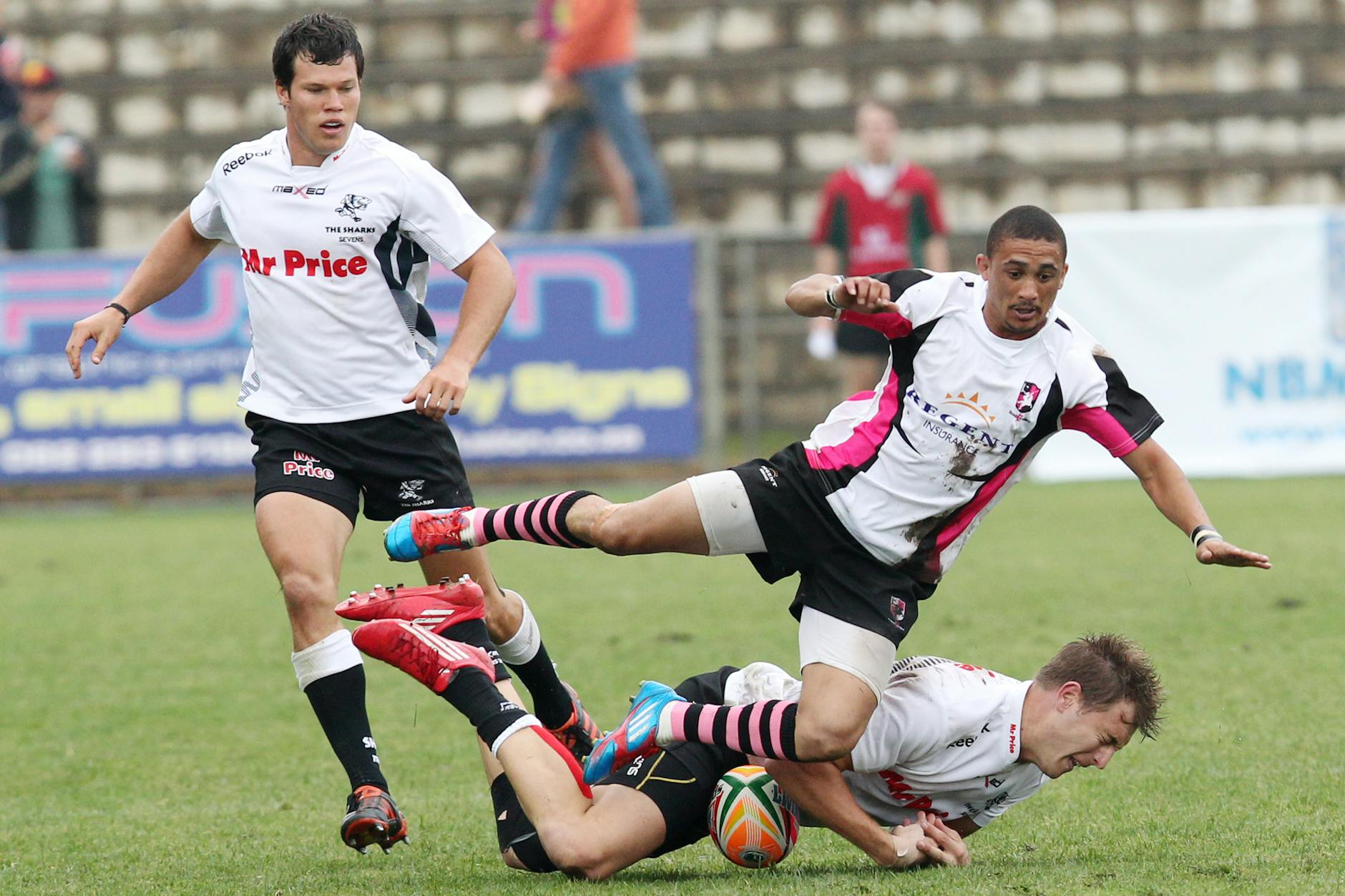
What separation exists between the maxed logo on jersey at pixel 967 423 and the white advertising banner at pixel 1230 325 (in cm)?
852

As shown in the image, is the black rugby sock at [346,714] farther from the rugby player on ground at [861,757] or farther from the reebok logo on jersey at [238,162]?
the reebok logo on jersey at [238,162]

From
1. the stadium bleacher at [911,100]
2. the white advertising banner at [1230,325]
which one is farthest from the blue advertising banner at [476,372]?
the stadium bleacher at [911,100]

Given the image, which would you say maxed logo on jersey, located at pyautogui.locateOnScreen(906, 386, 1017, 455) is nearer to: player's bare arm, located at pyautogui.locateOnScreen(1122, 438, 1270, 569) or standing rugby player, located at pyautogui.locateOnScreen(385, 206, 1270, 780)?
standing rugby player, located at pyautogui.locateOnScreen(385, 206, 1270, 780)

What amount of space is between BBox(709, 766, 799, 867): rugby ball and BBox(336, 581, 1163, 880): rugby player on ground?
0.05 meters

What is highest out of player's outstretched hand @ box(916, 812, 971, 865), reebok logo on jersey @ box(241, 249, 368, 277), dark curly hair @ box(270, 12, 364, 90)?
dark curly hair @ box(270, 12, 364, 90)

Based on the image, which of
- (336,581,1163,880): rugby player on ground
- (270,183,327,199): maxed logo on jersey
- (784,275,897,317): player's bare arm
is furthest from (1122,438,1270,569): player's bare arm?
(270,183,327,199): maxed logo on jersey

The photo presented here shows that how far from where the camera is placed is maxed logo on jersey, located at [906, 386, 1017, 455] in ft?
16.2

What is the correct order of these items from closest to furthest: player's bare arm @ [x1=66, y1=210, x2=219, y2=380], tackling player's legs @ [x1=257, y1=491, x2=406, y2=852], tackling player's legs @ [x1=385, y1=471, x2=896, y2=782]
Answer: tackling player's legs @ [x1=385, y1=471, x2=896, y2=782], tackling player's legs @ [x1=257, y1=491, x2=406, y2=852], player's bare arm @ [x1=66, y1=210, x2=219, y2=380]

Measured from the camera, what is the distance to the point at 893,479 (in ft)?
16.5

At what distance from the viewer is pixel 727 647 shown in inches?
304

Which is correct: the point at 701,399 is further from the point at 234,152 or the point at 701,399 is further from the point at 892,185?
the point at 234,152

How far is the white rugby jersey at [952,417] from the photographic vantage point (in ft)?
16.2

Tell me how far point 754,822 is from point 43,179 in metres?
12.1

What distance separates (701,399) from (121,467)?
4.21 meters
